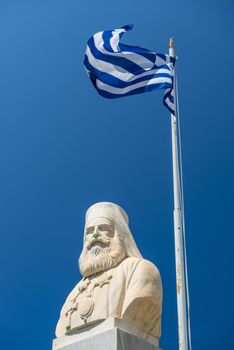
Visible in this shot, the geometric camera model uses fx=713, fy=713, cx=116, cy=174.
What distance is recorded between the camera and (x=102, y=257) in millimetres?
11922

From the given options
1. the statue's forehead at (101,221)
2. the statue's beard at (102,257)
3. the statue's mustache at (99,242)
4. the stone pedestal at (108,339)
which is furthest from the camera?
the statue's forehead at (101,221)

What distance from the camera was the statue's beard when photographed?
11.8 m

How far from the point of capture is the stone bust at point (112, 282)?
1095 centimetres

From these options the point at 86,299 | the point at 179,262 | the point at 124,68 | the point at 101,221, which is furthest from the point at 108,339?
the point at 124,68

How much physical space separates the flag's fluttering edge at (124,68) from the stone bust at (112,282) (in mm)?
2790

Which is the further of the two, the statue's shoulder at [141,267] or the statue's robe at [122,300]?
the statue's shoulder at [141,267]

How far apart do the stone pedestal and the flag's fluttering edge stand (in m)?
4.88

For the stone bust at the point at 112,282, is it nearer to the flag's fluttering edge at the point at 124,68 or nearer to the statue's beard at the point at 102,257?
the statue's beard at the point at 102,257

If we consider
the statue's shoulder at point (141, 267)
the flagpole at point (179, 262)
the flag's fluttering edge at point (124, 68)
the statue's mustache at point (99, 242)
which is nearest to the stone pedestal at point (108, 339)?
the flagpole at point (179, 262)

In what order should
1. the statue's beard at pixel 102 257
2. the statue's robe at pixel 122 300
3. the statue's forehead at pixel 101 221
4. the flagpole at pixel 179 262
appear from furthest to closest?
the statue's forehead at pixel 101 221 → the statue's beard at pixel 102 257 → the flagpole at pixel 179 262 → the statue's robe at pixel 122 300

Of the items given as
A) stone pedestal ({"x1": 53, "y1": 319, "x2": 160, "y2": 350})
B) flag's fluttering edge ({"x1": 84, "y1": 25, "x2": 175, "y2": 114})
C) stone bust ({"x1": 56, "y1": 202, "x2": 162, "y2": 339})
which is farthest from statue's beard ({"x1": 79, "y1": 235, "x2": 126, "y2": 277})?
flag's fluttering edge ({"x1": 84, "y1": 25, "x2": 175, "y2": 114})

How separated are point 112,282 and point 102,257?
25.2 inches

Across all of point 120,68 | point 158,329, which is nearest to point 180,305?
point 158,329

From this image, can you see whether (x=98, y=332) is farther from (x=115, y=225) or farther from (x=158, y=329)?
(x=115, y=225)
